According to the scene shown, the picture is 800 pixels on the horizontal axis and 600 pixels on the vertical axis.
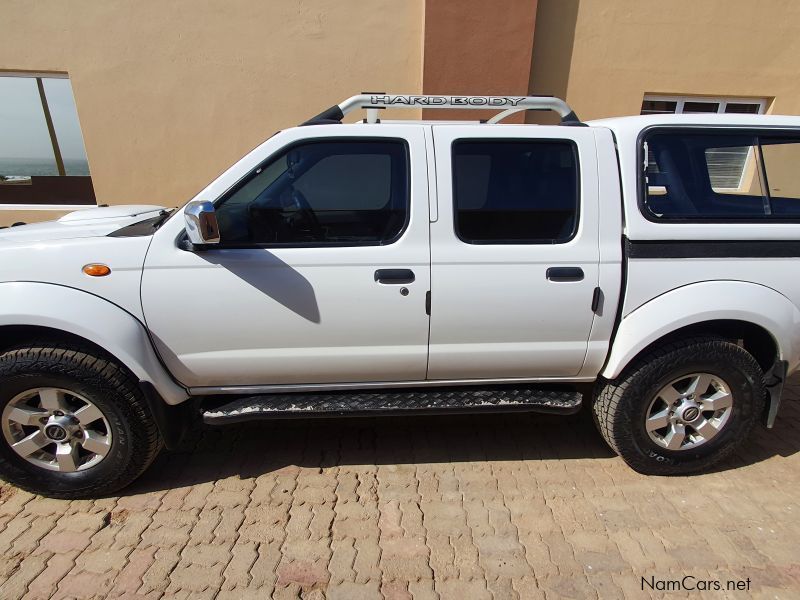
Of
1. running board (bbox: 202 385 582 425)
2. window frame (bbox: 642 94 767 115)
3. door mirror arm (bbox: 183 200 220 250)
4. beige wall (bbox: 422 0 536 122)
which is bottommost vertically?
running board (bbox: 202 385 582 425)

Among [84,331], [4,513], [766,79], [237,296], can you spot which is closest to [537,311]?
[237,296]

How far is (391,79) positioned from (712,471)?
5186mm

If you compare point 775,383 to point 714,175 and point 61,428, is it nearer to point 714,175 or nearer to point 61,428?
point 714,175

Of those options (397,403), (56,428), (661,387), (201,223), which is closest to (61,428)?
(56,428)

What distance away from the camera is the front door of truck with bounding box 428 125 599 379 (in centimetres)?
227

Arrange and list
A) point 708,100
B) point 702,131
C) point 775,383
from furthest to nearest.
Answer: point 708,100 → point 775,383 → point 702,131

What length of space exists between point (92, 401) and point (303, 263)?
1.29 meters

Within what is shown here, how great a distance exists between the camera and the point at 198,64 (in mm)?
5371

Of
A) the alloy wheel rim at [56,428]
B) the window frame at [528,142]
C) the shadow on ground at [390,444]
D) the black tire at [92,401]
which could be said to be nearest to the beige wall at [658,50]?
the window frame at [528,142]

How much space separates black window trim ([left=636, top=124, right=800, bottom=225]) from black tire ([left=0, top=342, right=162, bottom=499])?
2805 millimetres

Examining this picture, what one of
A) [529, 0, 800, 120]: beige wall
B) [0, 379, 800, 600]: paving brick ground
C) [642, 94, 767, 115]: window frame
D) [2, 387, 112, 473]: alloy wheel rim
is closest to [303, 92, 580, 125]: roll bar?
[2, 387, 112, 473]: alloy wheel rim

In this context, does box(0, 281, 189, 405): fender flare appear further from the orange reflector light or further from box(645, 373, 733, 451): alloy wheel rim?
box(645, 373, 733, 451): alloy wheel rim

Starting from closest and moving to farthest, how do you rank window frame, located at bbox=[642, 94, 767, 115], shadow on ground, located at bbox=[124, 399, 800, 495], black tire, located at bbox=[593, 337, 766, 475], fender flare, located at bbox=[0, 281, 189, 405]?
fender flare, located at bbox=[0, 281, 189, 405], black tire, located at bbox=[593, 337, 766, 475], shadow on ground, located at bbox=[124, 399, 800, 495], window frame, located at bbox=[642, 94, 767, 115]

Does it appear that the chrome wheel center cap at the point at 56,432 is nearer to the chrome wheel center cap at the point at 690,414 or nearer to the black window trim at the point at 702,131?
the black window trim at the point at 702,131
